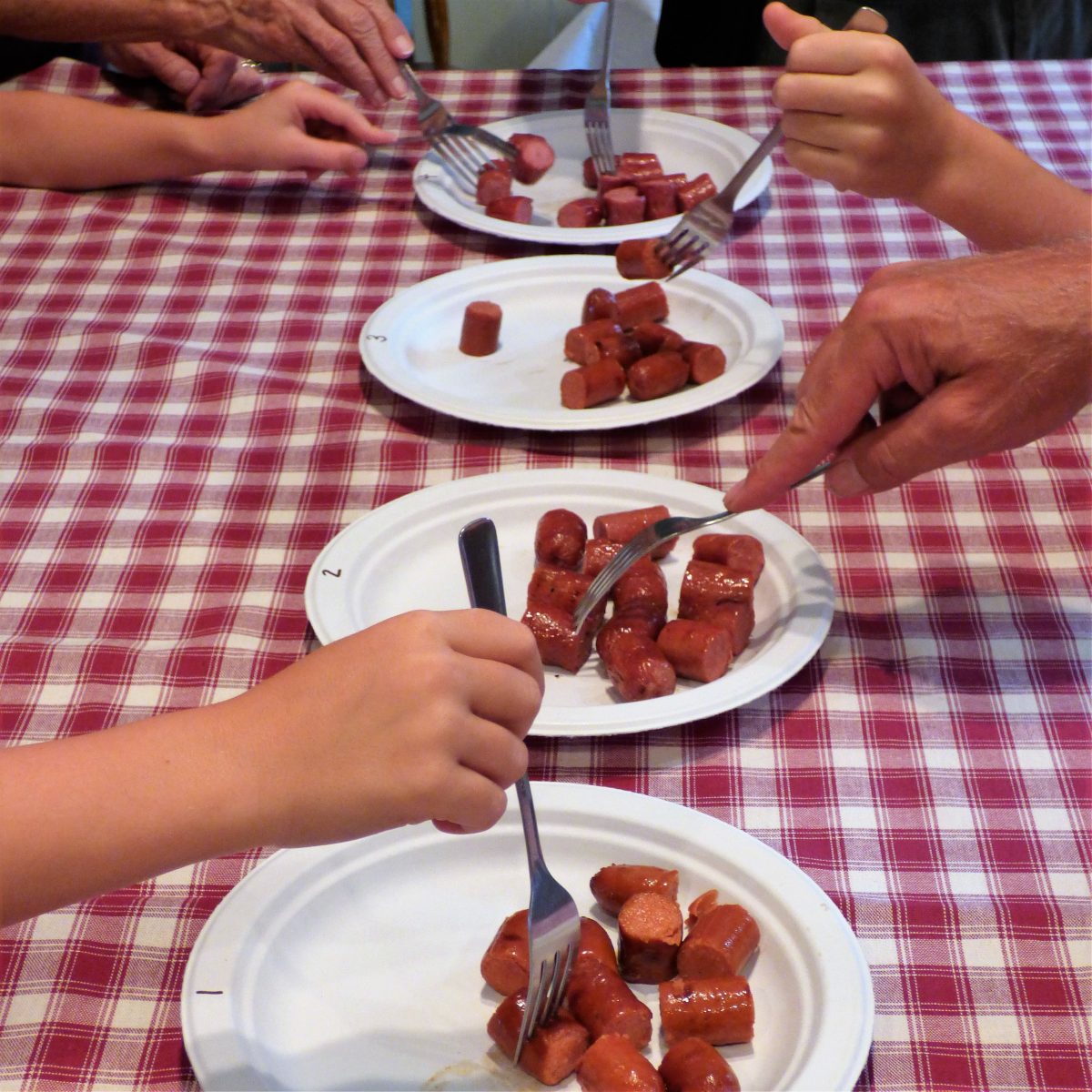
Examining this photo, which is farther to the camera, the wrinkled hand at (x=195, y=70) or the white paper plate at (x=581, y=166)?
the wrinkled hand at (x=195, y=70)

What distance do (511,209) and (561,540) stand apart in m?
0.89

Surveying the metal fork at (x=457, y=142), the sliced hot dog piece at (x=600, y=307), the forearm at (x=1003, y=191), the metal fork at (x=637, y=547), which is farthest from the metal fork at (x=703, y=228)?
the metal fork at (x=637, y=547)

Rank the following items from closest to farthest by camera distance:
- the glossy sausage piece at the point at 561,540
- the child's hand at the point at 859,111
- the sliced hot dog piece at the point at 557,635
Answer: the sliced hot dog piece at the point at 557,635
the glossy sausage piece at the point at 561,540
the child's hand at the point at 859,111

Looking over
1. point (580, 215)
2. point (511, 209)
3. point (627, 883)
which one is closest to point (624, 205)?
point (580, 215)

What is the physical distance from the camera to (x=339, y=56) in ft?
7.42

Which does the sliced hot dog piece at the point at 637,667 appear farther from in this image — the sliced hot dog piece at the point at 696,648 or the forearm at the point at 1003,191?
the forearm at the point at 1003,191

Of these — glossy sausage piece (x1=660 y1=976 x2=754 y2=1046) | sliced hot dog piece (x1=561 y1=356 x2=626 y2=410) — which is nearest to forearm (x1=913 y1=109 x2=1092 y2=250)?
sliced hot dog piece (x1=561 y1=356 x2=626 y2=410)

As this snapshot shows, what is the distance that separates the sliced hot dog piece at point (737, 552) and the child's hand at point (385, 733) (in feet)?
1.78

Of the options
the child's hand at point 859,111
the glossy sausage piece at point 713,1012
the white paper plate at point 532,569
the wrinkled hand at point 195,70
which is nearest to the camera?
the glossy sausage piece at point 713,1012

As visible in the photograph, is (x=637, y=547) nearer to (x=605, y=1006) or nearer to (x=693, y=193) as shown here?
(x=605, y=1006)

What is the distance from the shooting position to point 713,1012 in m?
0.90

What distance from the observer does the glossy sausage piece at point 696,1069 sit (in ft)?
2.79

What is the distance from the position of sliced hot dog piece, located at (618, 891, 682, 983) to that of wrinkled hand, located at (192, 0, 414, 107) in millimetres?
1775

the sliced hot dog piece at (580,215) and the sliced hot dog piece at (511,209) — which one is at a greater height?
the sliced hot dog piece at (511,209)
